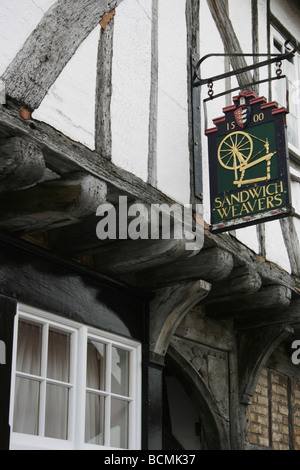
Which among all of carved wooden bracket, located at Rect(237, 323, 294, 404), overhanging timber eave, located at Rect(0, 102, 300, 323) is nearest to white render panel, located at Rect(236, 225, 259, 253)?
overhanging timber eave, located at Rect(0, 102, 300, 323)

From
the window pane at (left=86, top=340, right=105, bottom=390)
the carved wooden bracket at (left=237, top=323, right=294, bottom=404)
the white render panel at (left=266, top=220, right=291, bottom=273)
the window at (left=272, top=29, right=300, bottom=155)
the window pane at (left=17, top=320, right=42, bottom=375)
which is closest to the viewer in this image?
the window pane at (left=17, top=320, right=42, bottom=375)

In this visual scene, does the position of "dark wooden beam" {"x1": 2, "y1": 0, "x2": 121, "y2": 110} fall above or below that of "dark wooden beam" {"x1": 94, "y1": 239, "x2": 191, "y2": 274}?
above

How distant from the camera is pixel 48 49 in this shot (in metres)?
4.69

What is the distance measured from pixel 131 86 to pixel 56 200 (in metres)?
1.23

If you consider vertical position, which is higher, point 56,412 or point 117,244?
point 117,244

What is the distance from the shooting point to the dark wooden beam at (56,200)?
4539 millimetres

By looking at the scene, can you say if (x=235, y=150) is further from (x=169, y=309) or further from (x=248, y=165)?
(x=169, y=309)

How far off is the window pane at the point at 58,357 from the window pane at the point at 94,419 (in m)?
0.27

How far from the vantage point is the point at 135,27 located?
5660mm

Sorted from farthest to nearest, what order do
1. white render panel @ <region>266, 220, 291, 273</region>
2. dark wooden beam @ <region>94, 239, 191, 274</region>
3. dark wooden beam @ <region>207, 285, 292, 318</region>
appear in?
1. white render panel @ <region>266, 220, 291, 273</region>
2. dark wooden beam @ <region>207, 285, 292, 318</region>
3. dark wooden beam @ <region>94, 239, 191, 274</region>

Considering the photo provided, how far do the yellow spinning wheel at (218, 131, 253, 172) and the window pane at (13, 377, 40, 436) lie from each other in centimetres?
189

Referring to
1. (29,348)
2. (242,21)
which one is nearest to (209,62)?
(242,21)

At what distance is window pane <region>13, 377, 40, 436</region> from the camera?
4.87 metres

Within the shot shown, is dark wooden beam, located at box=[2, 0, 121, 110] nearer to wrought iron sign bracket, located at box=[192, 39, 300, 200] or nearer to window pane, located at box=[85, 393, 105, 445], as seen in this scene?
wrought iron sign bracket, located at box=[192, 39, 300, 200]
